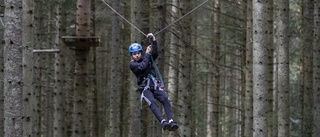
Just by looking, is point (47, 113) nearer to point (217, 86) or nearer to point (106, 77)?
point (106, 77)

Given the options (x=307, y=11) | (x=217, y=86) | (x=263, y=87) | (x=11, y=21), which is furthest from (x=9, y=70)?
(x=307, y=11)

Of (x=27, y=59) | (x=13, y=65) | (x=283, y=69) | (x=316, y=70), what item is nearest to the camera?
(x=13, y=65)

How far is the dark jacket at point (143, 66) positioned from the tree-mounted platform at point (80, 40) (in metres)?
1.66

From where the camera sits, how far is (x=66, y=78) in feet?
56.2

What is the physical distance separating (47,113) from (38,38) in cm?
692

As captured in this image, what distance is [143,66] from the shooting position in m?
8.87

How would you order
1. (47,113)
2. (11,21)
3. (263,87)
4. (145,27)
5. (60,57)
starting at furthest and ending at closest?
1. (47,113)
2. (60,57)
3. (145,27)
4. (263,87)
5. (11,21)

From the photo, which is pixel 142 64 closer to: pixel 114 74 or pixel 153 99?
pixel 153 99

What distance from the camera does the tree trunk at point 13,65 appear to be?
27.7ft

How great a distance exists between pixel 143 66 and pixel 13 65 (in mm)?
1956

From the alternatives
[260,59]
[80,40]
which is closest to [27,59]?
[80,40]

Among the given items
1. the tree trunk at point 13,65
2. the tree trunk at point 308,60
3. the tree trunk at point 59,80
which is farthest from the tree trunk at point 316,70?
the tree trunk at point 13,65

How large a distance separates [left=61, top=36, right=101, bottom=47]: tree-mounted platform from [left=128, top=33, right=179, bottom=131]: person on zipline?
63.7 inches

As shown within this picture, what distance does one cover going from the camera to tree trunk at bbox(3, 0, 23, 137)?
8453 mm
